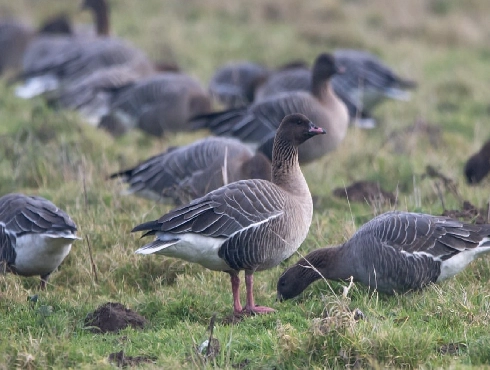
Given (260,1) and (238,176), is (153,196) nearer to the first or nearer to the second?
(238,176)

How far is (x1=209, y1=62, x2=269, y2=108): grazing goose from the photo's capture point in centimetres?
1452

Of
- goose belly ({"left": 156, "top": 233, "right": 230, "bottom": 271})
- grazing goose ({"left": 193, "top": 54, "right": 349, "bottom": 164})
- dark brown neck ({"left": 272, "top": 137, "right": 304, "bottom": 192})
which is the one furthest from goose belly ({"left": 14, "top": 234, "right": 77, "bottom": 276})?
grazing goose ({"left": 193, "top": 54, "right": 349, "bottom": 164})

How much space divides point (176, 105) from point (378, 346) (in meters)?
7.90

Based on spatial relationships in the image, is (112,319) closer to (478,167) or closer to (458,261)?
(458,261)

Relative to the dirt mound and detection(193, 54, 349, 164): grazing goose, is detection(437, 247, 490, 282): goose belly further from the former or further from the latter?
detection(193, 54, 349, 164): grazing goose

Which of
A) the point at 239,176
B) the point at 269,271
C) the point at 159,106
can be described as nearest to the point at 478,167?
the point at 239,176

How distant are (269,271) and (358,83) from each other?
7.54 meters

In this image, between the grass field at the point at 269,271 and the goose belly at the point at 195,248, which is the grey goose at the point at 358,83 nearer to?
the grass field at the point at 269,271

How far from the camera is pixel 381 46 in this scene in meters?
18.4

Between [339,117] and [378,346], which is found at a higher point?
[378,346]

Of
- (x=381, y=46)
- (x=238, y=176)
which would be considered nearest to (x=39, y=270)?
(x=238, y=176)

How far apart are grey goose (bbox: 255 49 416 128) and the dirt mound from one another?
7.51 metres

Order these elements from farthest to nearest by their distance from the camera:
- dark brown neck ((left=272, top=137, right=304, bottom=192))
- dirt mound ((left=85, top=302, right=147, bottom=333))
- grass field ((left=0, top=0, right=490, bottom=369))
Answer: dark brown neck ((left=272, top=137, right=304, bottom=192)), dirt mound ((left=85, top=302, right=147, bottom=333)), grass field ((left=0, top=0, right=490, bottom=369))

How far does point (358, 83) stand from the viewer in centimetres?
1434
